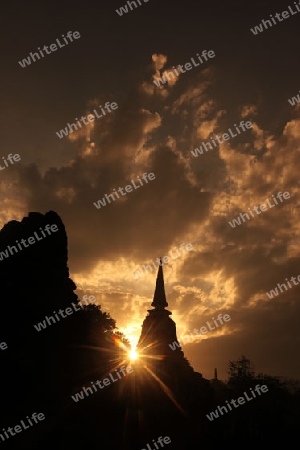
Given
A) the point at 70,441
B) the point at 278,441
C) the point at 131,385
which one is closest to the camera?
the point at 70,441

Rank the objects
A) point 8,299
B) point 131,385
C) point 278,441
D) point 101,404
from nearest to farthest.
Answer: point 8,299 < point 101,404 < point 131,385 < point 278,441

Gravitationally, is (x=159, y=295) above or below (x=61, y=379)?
above

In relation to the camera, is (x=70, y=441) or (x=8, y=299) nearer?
(x=70, y=441)

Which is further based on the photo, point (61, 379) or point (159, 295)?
point (159, 295)

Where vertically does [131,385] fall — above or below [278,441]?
above

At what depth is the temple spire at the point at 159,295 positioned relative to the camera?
54.3 metres

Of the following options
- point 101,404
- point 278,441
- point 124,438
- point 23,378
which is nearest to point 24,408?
point 23,378

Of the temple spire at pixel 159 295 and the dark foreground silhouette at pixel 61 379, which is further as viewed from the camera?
the temple spire at pixel 159 295

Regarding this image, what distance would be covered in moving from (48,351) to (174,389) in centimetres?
2005

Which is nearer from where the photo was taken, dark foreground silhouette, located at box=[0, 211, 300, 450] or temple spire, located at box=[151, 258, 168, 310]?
dark foreground silhouette, located at box=[0, 211, 300, 450]

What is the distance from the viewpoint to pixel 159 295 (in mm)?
55344

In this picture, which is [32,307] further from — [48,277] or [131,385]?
[131,385]

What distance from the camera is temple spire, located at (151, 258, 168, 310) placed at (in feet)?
178

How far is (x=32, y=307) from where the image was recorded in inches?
877
